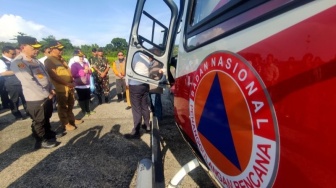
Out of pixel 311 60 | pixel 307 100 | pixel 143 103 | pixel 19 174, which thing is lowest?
pixel 19 174

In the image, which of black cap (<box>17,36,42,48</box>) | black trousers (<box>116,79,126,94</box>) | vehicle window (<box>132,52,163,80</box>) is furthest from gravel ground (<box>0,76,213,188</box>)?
black trousers (<box>116,79,126,94</box>)

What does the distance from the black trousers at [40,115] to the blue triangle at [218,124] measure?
3250 mm

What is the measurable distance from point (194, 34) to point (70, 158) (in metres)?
2.88

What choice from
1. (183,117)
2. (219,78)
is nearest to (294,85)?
(219,78)

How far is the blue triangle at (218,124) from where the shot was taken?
1225mm

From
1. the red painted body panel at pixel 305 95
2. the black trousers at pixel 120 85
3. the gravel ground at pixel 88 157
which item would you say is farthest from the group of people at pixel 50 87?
the red painted body panel at pixel 305 95

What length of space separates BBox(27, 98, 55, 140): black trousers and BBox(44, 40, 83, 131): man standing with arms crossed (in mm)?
623

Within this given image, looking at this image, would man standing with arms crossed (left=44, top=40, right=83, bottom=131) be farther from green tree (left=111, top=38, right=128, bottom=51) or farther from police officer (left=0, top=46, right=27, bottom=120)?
police officer (left=0, top=46, right=27, bottom=120)

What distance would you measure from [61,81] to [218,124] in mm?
3896

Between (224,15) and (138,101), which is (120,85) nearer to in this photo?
(138,101)

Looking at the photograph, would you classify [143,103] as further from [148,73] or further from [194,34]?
[194,34]

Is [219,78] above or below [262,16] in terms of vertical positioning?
below

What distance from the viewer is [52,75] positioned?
4434mm

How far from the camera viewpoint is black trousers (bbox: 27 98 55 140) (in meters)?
3.79
